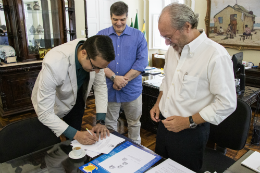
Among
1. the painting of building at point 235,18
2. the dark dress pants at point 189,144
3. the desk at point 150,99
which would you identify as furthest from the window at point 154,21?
the dark dress pants at point 189,144

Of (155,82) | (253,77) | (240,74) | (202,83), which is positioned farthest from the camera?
(253,77)

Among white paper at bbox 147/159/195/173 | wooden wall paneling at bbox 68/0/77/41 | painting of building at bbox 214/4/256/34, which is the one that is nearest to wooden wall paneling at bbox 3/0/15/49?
wooden wall paneling at bbox 68/0/77/41

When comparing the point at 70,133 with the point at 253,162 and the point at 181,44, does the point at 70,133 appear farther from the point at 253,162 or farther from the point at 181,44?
the point at 253,162

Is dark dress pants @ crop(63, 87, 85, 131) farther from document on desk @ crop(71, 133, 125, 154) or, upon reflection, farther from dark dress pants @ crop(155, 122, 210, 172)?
dark dress pants @ crop(155, 122, 210, 172)

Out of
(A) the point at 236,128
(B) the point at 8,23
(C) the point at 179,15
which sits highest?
(B) the point at 8,23

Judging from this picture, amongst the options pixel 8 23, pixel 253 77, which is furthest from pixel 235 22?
pixel 8 23

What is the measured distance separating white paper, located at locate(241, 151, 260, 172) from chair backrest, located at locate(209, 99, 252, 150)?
330 mm

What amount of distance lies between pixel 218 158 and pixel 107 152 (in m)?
0.88

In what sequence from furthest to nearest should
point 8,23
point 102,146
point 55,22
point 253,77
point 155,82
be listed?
point 55,22
point 253,77
point 8,23
point 155,82
point 102,146

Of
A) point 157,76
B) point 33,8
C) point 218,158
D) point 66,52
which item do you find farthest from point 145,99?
point 33,8

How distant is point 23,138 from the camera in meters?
1.28

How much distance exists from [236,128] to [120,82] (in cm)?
111

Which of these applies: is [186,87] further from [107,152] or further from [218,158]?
[218,158]

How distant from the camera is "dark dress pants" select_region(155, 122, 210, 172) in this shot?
1225 millimetres
